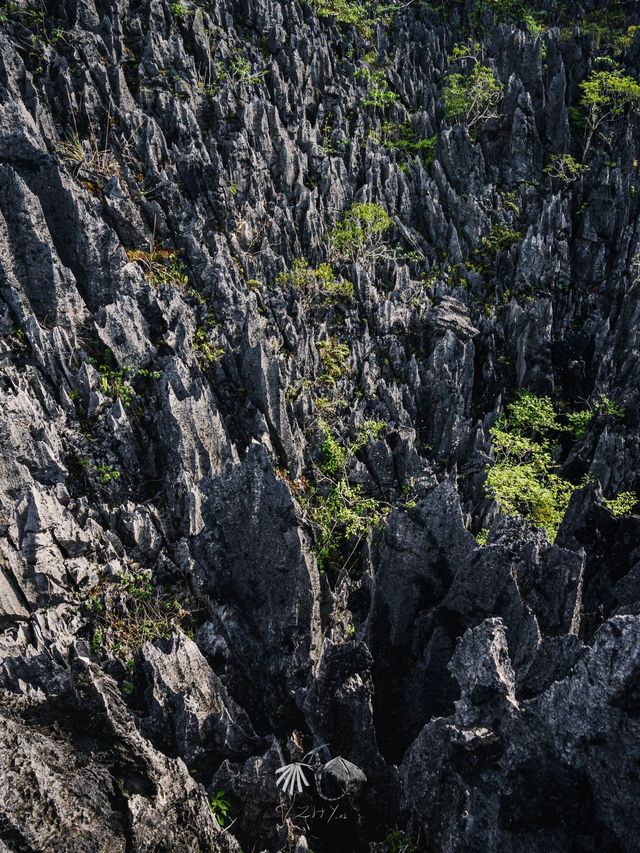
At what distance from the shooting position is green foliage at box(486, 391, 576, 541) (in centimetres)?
1435

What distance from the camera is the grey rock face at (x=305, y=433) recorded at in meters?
5.45

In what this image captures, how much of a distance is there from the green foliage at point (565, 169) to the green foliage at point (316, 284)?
13463mm

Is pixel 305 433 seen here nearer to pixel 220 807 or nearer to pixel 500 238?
pixel 220 807

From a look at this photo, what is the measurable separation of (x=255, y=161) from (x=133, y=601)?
1705 centimetres

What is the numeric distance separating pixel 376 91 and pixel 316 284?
1405 cm

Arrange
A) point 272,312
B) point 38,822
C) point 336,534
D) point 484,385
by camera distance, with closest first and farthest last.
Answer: point 38,822
point 336,534
point 272,312
point 484,385

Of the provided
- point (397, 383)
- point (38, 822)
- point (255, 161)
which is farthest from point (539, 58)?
point (38, 822)

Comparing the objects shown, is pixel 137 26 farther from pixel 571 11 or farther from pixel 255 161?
pixel 571 11

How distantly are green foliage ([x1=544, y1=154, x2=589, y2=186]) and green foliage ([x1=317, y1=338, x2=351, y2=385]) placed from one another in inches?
606

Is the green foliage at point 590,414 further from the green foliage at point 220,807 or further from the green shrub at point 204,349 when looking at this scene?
the green foliage at point 220,807

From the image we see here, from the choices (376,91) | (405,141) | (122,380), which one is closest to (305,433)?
(122,380)

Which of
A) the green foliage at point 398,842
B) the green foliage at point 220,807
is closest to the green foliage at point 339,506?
the green foliage at point 220,807

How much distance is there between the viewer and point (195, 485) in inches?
502

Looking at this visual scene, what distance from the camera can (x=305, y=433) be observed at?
52.1 ft
